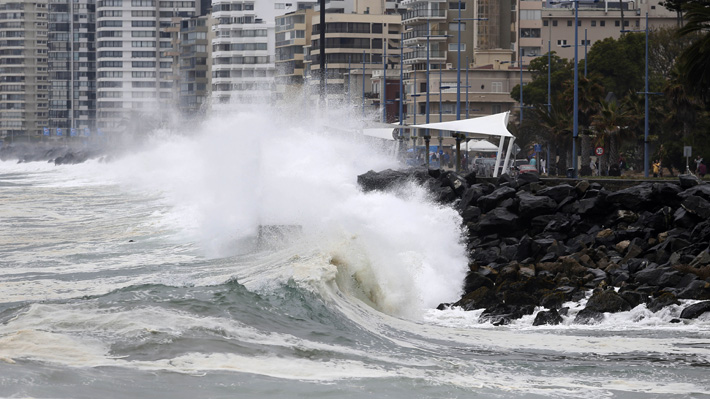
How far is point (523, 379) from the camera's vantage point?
12227 millimetres

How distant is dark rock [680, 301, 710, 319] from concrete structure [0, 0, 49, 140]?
185 m

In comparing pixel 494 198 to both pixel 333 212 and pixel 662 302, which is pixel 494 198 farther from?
pixel 662 302

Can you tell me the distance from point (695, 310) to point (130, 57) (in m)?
164

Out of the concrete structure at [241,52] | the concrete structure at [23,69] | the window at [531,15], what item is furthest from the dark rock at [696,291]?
the concrete structure at [23,69]

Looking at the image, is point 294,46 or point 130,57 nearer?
point 294,46

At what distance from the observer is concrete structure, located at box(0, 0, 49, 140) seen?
637ft

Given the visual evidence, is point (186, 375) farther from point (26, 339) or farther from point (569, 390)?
point (569, 390)

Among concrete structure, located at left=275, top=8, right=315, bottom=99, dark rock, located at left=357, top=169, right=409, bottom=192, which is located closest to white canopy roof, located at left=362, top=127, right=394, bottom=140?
dark rock, located at left=357, top=169, right=409, bottom=192

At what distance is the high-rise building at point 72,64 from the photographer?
188 meters

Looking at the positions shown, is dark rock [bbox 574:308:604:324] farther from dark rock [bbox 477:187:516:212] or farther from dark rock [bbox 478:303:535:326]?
dark rock [bbox 477:187:516:212]

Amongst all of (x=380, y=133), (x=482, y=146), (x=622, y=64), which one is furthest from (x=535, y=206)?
(x=622, y=64)

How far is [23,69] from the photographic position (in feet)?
642

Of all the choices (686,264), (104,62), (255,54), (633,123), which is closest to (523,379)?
(686,264)

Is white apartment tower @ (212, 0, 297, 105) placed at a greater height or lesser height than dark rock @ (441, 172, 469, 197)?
greater
